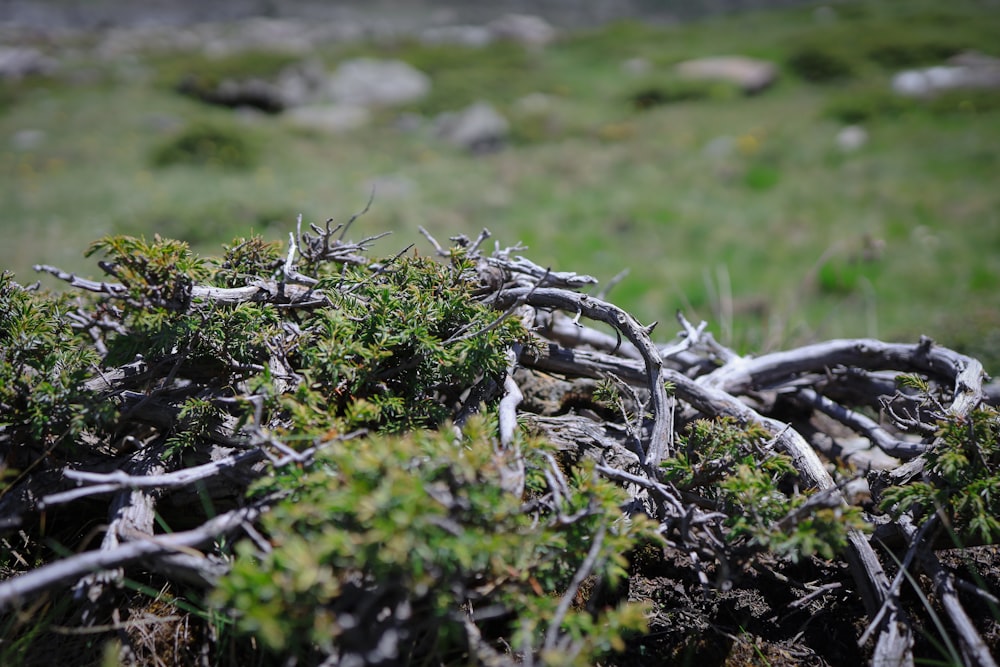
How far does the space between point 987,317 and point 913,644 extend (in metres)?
5.71

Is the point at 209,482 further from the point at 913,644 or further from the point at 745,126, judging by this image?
the point at 745,126

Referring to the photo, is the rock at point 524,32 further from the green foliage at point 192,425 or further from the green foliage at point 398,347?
the green foliage at point 192,425

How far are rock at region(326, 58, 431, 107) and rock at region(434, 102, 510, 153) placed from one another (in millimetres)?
4705

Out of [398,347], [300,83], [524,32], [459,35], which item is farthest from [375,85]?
[398,347]

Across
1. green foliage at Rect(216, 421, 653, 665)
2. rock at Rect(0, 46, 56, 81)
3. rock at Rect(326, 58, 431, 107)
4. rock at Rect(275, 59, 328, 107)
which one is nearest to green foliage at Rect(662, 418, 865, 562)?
green foliage at Rect(216, 421, 653, 665)

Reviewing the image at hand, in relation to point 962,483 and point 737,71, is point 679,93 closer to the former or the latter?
point 737,71

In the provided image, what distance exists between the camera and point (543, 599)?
1.75 meters

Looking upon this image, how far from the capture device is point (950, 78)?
18.8 metres

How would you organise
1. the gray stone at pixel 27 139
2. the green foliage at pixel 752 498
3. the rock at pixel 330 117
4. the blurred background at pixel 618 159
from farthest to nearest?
the rock at pixel 330 117 < the gray stone at pixel 27 139 < the blurred background at pixel 618 159 < the green foliage at pixel 752 498

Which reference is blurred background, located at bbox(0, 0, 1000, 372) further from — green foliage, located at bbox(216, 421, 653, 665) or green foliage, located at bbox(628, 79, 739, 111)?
green foliage, located at bbox(216, 421, 653, 665)

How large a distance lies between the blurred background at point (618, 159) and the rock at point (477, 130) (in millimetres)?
101

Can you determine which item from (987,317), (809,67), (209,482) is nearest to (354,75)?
(809,67)

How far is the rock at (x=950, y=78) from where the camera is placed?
59.5 ft

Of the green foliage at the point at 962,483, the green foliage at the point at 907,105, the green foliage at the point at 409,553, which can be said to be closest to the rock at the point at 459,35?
the green foliage at the point at 907,105
